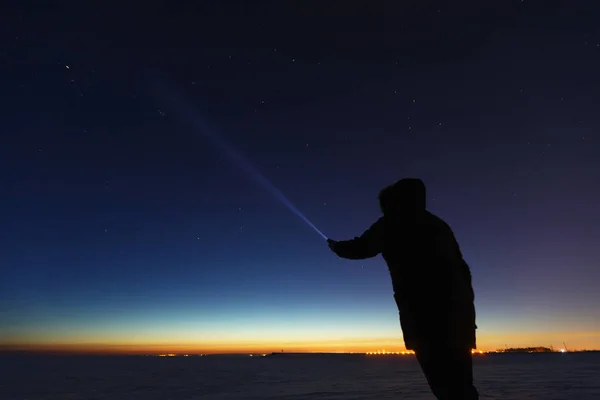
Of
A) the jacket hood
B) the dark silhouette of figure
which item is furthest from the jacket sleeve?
the jacket hood

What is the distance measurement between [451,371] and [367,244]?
46.0 inches

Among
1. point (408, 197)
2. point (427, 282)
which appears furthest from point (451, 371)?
point (408, 197)

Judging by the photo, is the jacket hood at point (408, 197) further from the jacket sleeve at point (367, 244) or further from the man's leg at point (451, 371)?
the man's leg at point (451, 371)

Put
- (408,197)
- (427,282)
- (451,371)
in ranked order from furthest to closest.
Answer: (408,197)
(427,282)
(451,371)

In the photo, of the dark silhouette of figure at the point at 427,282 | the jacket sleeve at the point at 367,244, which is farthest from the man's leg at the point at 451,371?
the jacket sleeve at the point at 367,244

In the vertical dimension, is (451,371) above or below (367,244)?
below

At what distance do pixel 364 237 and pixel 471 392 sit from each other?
1.44 meters

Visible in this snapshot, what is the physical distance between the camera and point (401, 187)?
378cm

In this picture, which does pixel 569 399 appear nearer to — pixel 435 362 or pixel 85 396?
pixel 435 362

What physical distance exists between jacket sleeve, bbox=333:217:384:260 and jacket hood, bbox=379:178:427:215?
0.20 metres

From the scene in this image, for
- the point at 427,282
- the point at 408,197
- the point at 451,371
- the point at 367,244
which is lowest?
the point at 451,371

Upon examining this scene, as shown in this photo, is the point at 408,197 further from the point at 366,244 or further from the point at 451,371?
the point at 451,371

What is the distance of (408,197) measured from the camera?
148 inches

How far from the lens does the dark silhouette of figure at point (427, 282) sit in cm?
341
